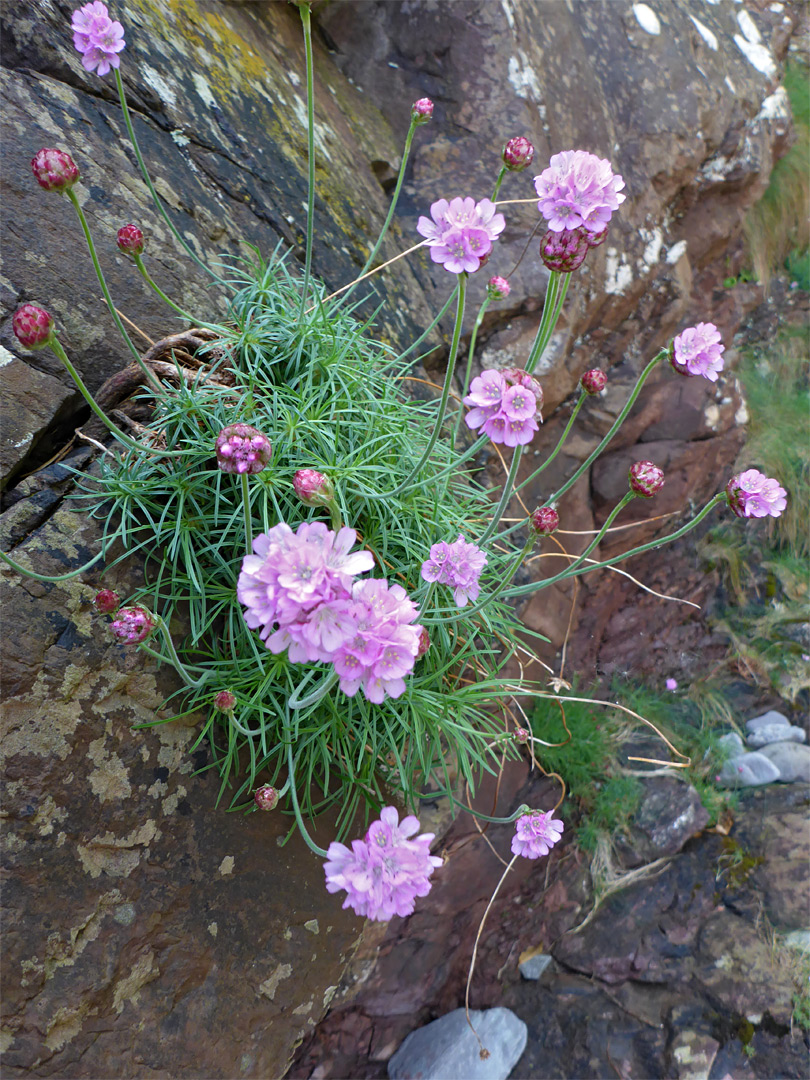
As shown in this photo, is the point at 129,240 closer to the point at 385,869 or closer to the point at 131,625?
the point at 131,625

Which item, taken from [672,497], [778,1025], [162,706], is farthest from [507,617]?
[778,1025]

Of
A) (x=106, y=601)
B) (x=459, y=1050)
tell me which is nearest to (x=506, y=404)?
(x=106, y=601)

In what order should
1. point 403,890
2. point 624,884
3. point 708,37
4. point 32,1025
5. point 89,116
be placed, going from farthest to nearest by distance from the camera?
point 708,37 → point 624,884 → point 89,116 → point 32,1025 → point 403,890

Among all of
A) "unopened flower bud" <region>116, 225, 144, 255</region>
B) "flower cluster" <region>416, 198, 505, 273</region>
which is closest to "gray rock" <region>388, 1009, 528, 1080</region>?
"flower cluster" <region>416, 198, 505, 273</region>

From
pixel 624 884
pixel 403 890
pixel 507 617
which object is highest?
pixel 403 890

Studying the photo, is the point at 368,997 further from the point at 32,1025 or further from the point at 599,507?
the point at 599,507

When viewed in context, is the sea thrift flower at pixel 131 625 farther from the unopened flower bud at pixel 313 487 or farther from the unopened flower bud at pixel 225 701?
the unopened flower bud at pixel 313 487
